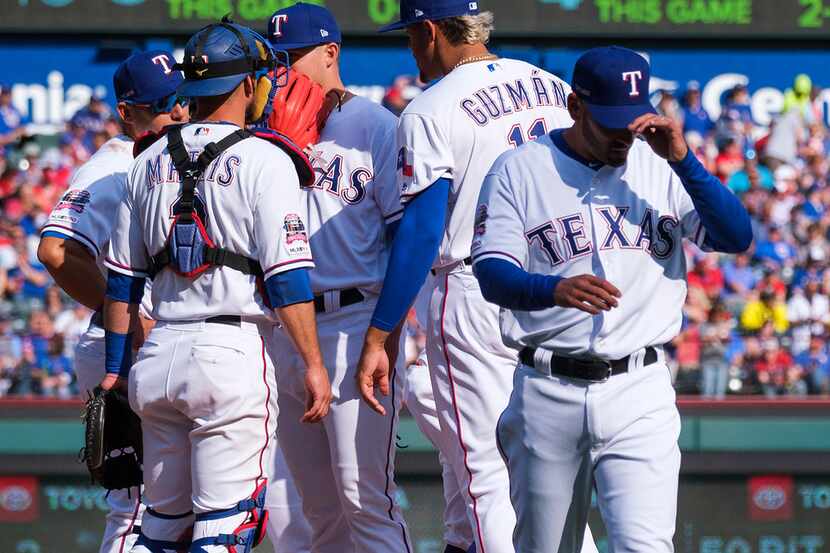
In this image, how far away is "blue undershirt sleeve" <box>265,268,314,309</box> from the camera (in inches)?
139

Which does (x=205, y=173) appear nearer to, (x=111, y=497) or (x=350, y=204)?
(x=350, y=204)

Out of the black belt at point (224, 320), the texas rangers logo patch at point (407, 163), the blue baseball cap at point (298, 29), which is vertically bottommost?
the black belt at point (224, 320)

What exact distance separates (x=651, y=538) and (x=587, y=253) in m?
0.74

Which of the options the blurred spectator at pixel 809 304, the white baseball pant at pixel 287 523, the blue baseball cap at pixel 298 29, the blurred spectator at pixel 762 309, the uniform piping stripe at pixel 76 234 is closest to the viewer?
the blue baseball cap at pixel 298 29

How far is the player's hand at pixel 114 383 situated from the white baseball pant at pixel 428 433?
104 centimetres

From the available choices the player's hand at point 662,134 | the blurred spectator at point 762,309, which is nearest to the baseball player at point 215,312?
the player's hand at point 662,134

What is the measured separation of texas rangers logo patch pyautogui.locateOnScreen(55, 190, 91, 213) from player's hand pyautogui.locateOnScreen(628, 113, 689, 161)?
210 centimetres

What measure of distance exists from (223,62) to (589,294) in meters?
1.31

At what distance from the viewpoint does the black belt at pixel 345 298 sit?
4.12 m

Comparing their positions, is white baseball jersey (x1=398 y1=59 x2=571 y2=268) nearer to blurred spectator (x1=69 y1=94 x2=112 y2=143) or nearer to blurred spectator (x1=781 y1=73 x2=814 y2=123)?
blurred spectator (x1=69 y1=94 x2=112 y2=143)

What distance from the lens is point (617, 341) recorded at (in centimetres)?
330

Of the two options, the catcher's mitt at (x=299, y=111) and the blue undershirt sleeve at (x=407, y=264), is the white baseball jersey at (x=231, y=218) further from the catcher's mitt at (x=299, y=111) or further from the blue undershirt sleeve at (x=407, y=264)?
the catcher's mitt at (x=299, y=111)

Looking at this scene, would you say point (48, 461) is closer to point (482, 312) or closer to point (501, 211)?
point (482, 312)

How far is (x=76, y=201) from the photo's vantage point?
14.6 feet
